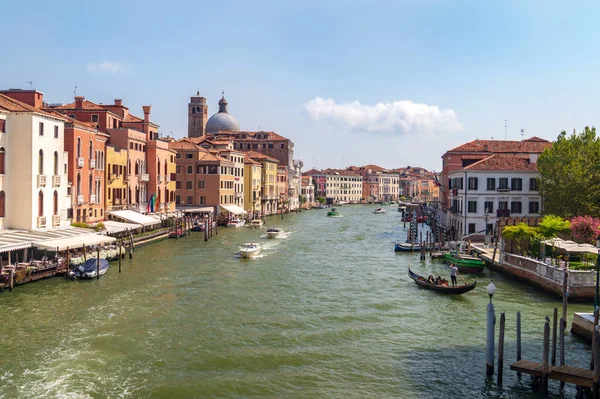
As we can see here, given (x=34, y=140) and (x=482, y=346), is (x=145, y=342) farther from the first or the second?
(x=34, y=140)

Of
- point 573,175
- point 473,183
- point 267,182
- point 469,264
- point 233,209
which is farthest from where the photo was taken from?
point 267,182

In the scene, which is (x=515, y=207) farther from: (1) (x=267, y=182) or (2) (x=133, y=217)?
(1) (x=267, y=182)

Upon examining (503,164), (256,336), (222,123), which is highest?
(222,123)

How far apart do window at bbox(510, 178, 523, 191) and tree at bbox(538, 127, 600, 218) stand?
8.12 ft

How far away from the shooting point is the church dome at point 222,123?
95.4 meters

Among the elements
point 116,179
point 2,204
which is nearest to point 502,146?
point 116,179

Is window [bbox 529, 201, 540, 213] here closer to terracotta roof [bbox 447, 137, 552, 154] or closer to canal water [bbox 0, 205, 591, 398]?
terracotta roof [bbox 447, 137, 552, 154]

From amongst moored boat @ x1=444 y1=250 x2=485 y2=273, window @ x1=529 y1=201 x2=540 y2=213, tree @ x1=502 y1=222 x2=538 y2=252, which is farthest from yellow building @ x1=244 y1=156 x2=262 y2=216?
tree @ x1=502 y1=222 x2=538 y2=252

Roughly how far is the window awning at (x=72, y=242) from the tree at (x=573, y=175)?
24361 millimetres

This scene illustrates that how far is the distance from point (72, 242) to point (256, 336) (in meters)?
13.0

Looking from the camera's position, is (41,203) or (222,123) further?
(222,123)

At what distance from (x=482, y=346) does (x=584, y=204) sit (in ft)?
61.0

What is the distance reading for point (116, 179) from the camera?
39438mm

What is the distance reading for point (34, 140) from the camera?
1053 inches
